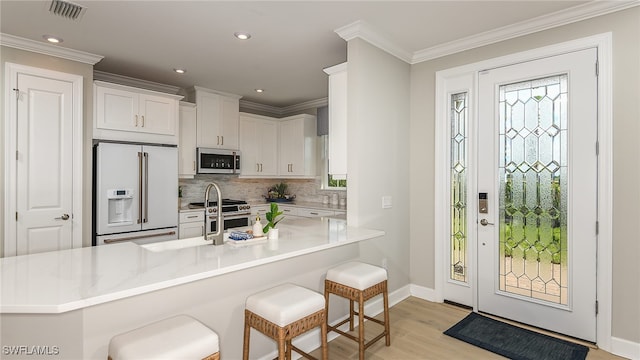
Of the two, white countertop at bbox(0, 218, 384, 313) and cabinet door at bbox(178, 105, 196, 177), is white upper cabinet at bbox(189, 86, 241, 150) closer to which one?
cabinet door at bbox(178, 105, 196, 177)

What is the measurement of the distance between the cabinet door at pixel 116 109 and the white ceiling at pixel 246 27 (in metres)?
0.39

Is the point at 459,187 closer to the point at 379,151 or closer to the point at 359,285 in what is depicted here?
the point at 379,151

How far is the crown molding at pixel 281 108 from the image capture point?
5.66m

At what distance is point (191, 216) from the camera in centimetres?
437

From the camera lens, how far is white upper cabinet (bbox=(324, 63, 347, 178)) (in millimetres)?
3069

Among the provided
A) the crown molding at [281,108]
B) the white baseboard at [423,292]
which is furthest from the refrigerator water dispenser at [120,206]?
the white baseboard at [423,292]

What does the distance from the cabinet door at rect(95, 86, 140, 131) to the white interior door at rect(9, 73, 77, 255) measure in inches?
11.5

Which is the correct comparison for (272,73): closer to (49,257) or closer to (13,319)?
(49,257)

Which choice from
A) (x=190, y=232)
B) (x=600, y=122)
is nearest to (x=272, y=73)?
(x=190, y=232)

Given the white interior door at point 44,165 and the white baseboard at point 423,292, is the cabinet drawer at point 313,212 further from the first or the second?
the white interior door at point 44,165

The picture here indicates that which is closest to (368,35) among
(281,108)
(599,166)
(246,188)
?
(599,166)

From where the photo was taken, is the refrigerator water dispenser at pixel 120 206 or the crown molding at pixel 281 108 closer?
the refrigerator water dispenser at pixel 120 206

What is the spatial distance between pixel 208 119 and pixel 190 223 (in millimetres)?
1590

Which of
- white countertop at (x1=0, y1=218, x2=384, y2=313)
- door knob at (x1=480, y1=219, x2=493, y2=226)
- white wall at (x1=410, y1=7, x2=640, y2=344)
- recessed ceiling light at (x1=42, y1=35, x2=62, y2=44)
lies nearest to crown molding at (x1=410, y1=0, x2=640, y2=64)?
white wall at (x1=410, y1=7, x2=640, y2=344)
